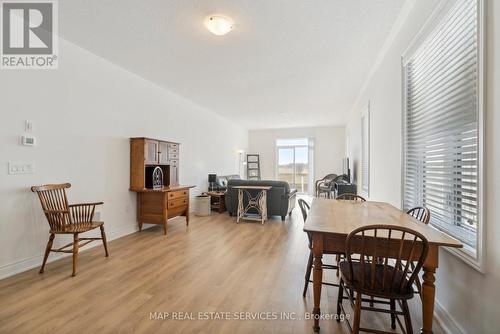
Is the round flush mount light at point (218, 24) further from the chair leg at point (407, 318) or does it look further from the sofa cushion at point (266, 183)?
the sofa cushion at point (266, 183)

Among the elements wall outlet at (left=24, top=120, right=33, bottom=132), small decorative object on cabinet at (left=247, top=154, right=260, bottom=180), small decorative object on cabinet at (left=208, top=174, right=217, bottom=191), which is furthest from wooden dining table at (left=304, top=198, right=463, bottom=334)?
small decorative object on cabinet at (left=247, top=154, right=260, bottom=180)

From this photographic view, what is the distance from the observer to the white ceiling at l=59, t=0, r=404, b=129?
2.41 metres

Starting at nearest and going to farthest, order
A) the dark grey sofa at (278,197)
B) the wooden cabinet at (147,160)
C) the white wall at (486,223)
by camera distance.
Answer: the white wall at (486,223) < the wooden cabinet at (147,160) < the dark grey sofa at (278,197)

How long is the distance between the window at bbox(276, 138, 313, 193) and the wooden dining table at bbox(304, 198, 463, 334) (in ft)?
24.9

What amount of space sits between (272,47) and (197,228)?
3.32m

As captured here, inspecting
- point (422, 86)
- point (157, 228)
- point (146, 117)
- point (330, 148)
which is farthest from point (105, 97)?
point (330, 148)

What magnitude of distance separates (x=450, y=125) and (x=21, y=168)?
413cm

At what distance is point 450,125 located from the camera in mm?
1748

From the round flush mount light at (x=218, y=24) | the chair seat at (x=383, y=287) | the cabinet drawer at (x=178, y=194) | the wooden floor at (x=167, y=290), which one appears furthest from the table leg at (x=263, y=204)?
the chair seat at (x=383, y=287)

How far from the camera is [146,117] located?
14.5 feet

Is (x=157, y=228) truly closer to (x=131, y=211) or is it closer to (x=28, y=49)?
(x=131, y=211)

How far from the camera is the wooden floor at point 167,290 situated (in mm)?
1782

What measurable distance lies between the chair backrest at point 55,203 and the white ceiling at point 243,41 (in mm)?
1885

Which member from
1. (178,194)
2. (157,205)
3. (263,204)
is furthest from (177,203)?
(263,204)
